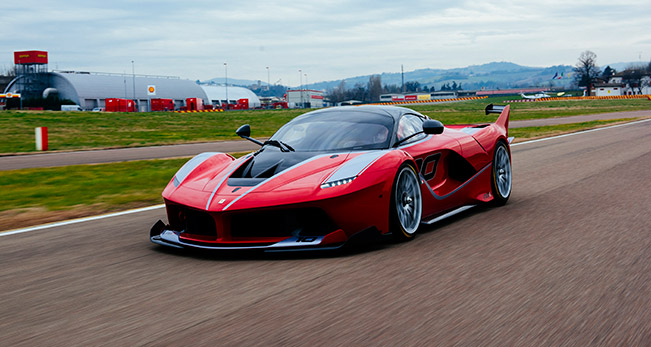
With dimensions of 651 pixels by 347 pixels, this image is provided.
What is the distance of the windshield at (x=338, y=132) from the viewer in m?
6.03

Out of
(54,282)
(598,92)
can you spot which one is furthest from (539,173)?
(598,92)

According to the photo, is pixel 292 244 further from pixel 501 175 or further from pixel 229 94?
pixel 229 94

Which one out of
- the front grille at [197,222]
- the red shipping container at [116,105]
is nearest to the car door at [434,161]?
the front grille at [197,222]

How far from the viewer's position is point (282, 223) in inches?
193

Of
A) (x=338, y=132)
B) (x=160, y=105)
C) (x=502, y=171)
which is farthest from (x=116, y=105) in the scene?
(x=338, y=132)

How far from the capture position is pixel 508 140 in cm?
810

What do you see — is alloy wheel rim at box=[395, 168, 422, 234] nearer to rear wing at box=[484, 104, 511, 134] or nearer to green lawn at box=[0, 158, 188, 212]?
rear wing at box=[484, 104, 511, 134]

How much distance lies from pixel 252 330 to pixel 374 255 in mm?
1862

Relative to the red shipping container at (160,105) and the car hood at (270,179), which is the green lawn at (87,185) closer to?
the car hood at (270,179)

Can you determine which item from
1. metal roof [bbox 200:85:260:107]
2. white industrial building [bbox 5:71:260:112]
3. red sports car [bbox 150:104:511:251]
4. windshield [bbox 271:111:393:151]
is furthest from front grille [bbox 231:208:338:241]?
metal roof [bbox 200:85:260:107]

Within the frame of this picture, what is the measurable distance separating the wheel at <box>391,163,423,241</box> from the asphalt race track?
0.14 m

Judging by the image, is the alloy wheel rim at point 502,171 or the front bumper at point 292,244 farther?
the alloy wheel rim at point 502,171

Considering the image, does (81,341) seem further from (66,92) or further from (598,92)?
(598,92)

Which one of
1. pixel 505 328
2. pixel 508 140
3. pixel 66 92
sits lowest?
pixel 505 328
